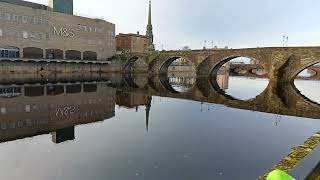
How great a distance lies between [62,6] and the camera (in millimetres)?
72562

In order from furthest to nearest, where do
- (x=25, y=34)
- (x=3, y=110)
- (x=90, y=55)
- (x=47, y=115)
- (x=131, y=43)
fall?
1. (x=131, y=43)
2. (x=90, y=55)
3. (x=25, y=34)
4. (x=3, y=110)
5. (x=47, y=115)

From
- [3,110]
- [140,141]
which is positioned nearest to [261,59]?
[3,110]

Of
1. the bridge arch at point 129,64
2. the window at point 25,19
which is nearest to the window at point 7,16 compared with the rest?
the window at point 25,19

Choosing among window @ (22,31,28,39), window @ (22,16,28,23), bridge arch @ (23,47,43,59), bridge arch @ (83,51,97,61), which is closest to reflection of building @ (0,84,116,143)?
bridge arch @ (23,47,43,59)

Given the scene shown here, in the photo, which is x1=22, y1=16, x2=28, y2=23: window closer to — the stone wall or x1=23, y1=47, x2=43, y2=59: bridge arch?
x1=23, y1=47, x2=43, y2=59: bridge arch

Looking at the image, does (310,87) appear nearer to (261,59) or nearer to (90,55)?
(261,59)

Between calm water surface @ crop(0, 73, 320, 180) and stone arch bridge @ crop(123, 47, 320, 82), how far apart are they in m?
31.7

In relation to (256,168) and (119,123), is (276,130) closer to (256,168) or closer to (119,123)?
(256,168)

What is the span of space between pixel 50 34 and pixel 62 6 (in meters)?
11.7

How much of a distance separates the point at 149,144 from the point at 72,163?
158 inches

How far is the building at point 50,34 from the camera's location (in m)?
57.2

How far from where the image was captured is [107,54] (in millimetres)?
78938

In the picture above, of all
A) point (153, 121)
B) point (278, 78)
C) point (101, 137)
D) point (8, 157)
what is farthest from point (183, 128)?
point (278, 78)

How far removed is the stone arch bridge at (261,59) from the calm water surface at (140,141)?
31.7 metres
